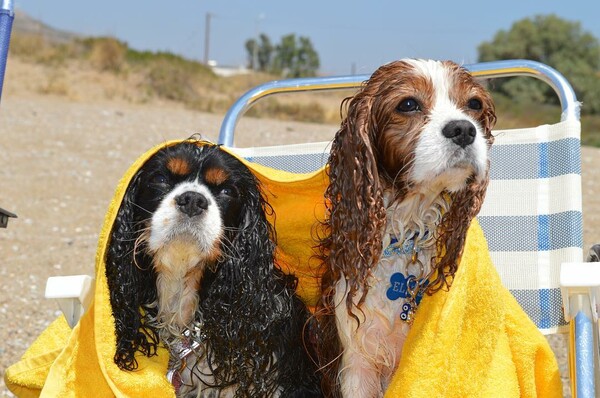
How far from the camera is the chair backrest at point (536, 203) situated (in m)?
3.40

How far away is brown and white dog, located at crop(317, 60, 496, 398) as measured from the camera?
2434 mm

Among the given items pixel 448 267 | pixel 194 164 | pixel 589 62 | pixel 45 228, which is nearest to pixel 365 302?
pixel 448 267

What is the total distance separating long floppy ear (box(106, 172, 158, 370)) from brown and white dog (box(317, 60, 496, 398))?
631 mm

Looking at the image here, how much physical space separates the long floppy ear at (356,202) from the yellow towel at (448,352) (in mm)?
253

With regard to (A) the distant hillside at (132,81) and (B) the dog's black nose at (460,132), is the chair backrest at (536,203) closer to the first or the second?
(B) the dog's black nose at (460,132)

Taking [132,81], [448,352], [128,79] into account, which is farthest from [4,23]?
[128,79]

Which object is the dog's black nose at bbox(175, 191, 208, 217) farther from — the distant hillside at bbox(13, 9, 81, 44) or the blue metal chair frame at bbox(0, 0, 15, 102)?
the distant hillside at bbox(13, 9, 81, 44)

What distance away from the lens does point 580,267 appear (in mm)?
2607

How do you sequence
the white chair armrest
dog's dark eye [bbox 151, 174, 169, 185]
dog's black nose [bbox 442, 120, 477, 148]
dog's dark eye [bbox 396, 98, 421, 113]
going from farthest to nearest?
the white chair armrest → dog's dark eye [bbox 151, 174, 169, 185] → dog's dark eye [bbox 396, 98, 421, 113] → dog's black nose [bbox 442, 120, 477, 148]

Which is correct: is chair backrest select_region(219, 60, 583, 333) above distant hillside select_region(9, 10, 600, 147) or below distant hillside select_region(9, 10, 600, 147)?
below

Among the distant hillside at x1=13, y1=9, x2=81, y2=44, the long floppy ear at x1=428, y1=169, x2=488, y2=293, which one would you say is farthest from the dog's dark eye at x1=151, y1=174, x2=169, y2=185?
the distant hillside at x1=13, y1=9, x2=81, y2=44

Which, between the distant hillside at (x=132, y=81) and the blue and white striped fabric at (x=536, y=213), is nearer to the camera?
the blue and white striped fabric at (x=536, y=213)

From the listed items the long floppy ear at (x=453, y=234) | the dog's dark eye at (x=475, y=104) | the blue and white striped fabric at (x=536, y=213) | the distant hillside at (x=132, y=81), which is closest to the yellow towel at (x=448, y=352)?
the long floppy ear at (x=453, y=234)

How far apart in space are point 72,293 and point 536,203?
190 centimetres
